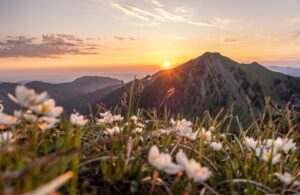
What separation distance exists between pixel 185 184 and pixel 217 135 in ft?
10.7

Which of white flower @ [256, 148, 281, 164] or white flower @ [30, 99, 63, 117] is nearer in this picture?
white flower @ [30, 99, 63, 117]

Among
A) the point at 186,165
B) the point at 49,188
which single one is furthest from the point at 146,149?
the point at 49,188

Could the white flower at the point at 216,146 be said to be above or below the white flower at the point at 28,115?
below

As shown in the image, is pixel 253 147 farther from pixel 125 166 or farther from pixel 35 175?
pixel 35 175

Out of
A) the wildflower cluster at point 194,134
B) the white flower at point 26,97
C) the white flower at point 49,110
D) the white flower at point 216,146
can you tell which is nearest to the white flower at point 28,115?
the white flower at point 49,110

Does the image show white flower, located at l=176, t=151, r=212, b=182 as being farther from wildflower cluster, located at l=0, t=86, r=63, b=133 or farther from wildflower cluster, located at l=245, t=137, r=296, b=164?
wildflower cluster, located at l=245, t=137, r=296, b=164

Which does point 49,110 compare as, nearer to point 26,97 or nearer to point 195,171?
point 26,97

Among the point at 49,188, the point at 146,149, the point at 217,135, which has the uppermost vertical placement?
the point at 49,188

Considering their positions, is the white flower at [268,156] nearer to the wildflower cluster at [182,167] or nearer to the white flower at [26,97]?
the wildflower cluster at [182,167]

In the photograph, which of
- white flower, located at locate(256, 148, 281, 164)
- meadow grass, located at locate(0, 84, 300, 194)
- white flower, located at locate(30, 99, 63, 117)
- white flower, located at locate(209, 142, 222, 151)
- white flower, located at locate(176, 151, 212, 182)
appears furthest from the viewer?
white flower, located at locate(209, 142, 222, 151)

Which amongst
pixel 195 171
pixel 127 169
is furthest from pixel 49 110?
pixel 195 171

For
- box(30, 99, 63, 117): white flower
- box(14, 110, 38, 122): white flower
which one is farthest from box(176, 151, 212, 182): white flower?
box(14, 110, 38, 122): white flower

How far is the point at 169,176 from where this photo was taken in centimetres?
365

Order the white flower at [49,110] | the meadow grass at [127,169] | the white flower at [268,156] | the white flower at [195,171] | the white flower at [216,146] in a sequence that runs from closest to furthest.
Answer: the meadow grass at [127,169], the white flower at [195,171], the white flower at [49,110], the white flower at [268,156], the white flower at [216,146]
